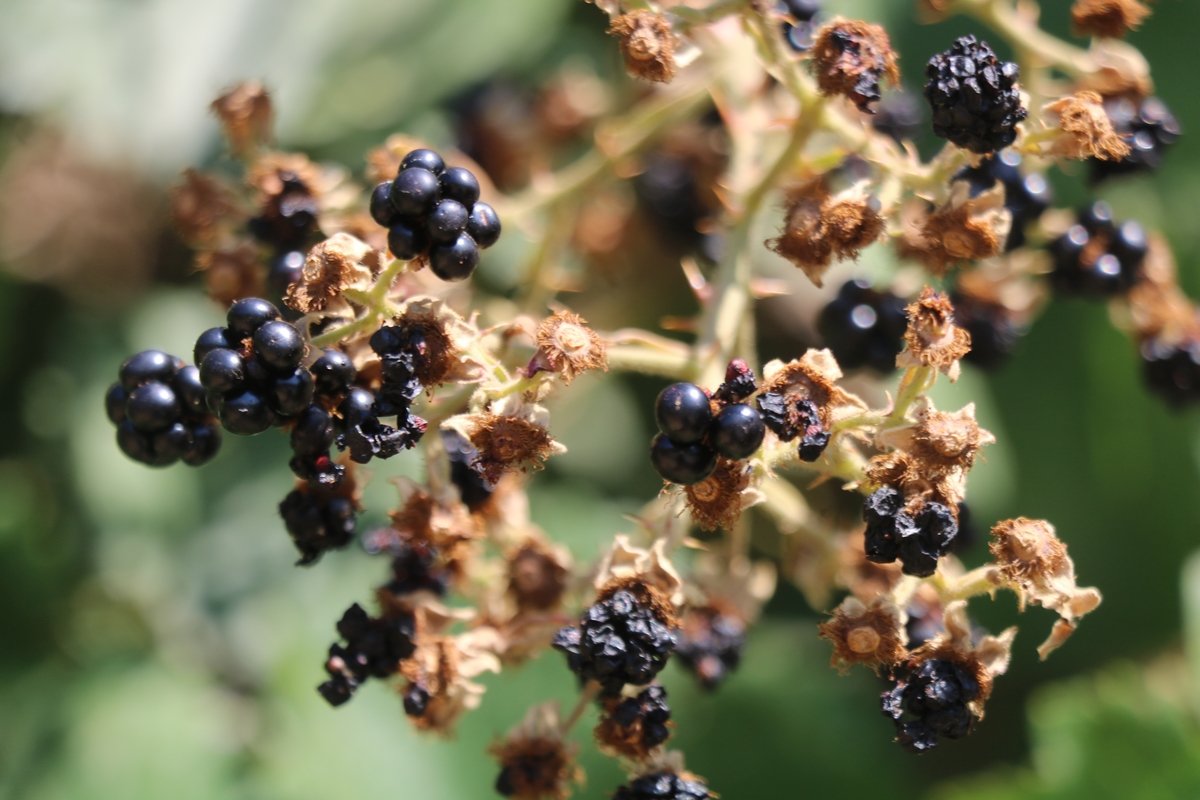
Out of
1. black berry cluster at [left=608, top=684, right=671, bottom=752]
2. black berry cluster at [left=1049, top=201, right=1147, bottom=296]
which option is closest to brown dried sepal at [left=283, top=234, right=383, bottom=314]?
black berry cluster at [left=608, top=684, right=671, bottom=752]

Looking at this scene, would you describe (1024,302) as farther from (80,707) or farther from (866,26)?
(80,707)

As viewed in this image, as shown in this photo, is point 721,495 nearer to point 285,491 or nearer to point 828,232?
point 828,232

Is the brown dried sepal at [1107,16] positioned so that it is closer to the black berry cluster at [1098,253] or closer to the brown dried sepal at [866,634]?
the black berry cluster at [1098,253]

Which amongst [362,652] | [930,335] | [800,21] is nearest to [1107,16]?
[800,21]

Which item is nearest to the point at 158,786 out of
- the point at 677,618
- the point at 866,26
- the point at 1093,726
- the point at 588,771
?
the point at 588,771

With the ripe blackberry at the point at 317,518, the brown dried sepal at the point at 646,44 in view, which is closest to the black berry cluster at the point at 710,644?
the ripe blackberry at the point at 317,518

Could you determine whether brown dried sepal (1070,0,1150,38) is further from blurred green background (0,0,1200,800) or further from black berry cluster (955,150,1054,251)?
blurred green background (0,0,1200,800)
